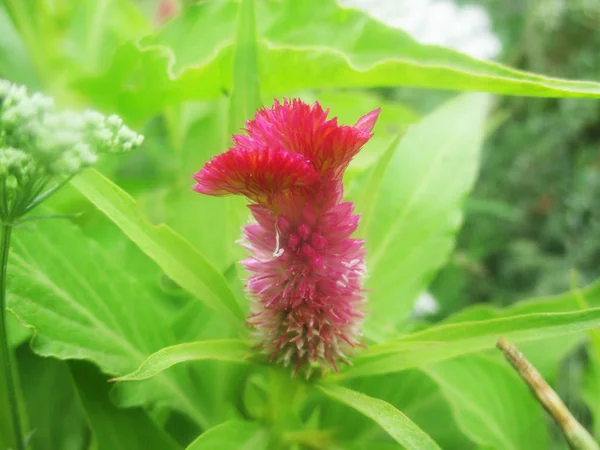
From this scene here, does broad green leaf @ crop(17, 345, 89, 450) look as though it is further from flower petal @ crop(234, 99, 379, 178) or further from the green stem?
flower petal @ crop(234, 99, 379, 178)

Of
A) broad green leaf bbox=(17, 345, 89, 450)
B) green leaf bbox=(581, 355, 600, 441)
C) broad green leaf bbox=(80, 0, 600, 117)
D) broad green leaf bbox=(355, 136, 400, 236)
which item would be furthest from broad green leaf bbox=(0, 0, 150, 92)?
green leaf bbox=(581, 355, 600, 441)

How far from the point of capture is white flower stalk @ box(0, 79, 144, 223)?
0.33 metres

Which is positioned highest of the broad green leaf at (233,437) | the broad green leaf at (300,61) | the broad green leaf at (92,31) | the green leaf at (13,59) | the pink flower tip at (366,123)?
the broad green leaf at (92,31)

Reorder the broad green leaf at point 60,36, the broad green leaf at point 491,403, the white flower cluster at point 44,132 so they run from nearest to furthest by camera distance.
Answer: the white flower cluster at point 44,132 < the broad green leaf at point 491,403 < the broad green leaf at point 60,36

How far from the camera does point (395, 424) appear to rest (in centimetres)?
37

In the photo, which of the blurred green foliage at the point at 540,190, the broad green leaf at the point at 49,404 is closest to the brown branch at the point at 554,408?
the broad green leaf at the point at 49,404

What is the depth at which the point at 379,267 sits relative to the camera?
0.59 metres

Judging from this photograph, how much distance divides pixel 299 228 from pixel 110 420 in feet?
0.81

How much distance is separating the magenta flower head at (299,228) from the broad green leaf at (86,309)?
125mm

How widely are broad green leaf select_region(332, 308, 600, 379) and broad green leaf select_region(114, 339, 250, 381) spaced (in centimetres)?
9

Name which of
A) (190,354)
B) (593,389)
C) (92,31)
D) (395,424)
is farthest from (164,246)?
(92,31)

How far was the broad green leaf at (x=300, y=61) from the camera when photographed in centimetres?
46

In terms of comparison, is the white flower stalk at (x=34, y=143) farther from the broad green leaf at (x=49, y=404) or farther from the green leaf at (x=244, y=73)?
the broad green leaf at (x=49, y=404)

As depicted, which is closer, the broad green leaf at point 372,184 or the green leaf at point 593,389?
the broad green leaf at point 372,184
